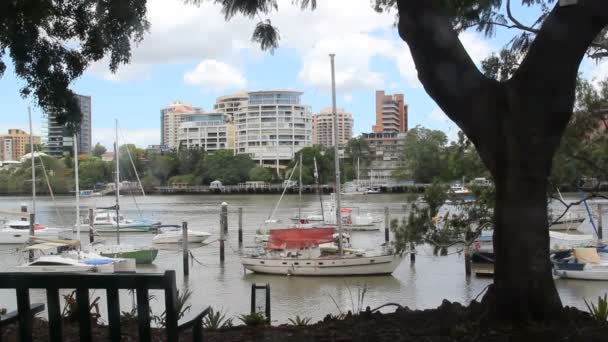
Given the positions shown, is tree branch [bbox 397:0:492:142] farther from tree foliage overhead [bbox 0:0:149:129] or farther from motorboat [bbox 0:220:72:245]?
motorboat [bbox 0:220:72:245]

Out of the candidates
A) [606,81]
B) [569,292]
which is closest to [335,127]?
[569,292]

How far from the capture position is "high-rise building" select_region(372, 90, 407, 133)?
161250mm

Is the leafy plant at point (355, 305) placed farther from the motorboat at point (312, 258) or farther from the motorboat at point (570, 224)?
the motorboat at point (570, 224)

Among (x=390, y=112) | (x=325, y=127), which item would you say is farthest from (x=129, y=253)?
(x=325, y=127)

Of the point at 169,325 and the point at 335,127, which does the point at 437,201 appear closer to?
the point at 169,325

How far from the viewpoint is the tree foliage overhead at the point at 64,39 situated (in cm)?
611

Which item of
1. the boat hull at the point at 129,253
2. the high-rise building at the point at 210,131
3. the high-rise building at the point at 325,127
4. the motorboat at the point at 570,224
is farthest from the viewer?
the high-rise building at the point at 325,127

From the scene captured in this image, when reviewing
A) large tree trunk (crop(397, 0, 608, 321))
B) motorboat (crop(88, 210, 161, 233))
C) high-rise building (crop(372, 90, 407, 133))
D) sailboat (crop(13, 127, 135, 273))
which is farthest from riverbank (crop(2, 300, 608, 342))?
high-rise building (crop(372, 90, 407, 133))

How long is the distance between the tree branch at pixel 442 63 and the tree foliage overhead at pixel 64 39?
253cm

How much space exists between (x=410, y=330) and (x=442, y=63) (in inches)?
82.1

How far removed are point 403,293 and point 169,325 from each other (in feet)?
63.0

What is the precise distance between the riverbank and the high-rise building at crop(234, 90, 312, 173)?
129 meters

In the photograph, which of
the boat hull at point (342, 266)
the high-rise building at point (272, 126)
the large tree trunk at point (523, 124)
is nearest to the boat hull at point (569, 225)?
the boat hull at point (342, 266)

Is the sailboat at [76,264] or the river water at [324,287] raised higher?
the sailboat at [76,264]
